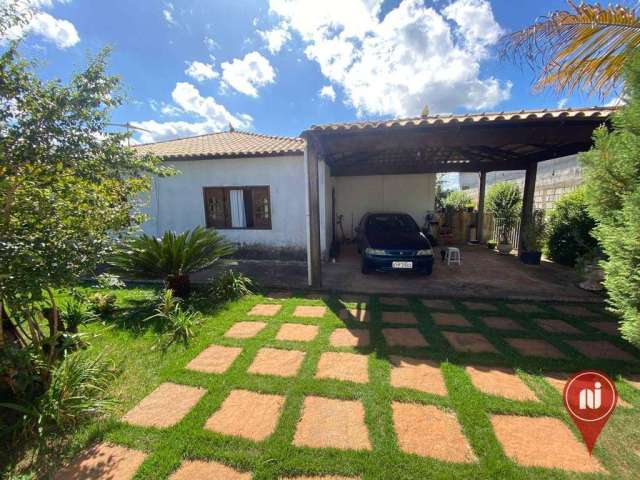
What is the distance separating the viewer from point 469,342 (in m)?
3.32

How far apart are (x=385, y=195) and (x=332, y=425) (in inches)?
382

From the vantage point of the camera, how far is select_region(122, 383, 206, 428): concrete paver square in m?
2.14

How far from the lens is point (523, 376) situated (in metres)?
2.66

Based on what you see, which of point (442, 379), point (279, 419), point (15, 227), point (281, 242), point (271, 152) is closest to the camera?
point (15, 227)

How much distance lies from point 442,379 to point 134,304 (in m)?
5.14

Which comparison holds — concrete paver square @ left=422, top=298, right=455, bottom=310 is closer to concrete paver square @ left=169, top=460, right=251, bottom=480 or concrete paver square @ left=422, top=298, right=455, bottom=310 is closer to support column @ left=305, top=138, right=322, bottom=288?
support column @ left=305, top=138, right=322, bottom=288

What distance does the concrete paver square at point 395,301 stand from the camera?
4.52 m

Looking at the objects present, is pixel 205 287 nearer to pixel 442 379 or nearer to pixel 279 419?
pixel 279 419

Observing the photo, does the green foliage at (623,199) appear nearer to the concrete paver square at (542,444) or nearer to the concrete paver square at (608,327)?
the concrete paver square at (542,444)

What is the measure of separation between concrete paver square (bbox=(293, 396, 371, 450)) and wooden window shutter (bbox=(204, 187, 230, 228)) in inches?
278

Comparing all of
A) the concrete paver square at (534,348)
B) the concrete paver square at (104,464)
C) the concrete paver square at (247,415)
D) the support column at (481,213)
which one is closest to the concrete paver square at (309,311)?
the concrete paver square at (247,415)

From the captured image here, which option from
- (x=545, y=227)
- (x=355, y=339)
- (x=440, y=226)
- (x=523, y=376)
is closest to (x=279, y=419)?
(x=355, y=339)

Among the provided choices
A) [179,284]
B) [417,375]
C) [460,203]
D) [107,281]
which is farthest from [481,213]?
[107,281]

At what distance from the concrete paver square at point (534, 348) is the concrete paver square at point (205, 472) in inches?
133
